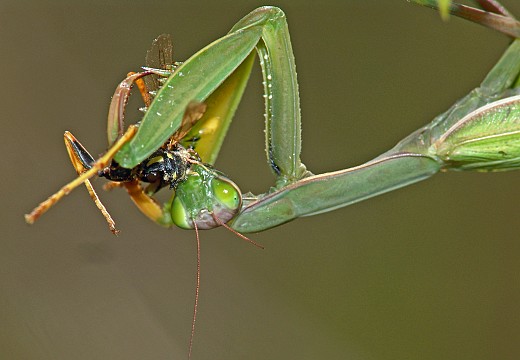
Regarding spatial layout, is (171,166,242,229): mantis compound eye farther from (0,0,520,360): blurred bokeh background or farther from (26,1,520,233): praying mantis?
(0,0,520,360): blurred bokeh background

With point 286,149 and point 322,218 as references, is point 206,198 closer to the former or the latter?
point 286,149

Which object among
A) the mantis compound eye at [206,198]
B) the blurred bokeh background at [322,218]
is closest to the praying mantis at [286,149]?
the mantis compound eye at [206,198]

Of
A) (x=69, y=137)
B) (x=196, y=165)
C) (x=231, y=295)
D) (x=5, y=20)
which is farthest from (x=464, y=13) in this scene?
(x=5, y=20)

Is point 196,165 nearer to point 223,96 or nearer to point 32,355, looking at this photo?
point 223,96

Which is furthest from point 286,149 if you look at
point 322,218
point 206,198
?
point 322,218

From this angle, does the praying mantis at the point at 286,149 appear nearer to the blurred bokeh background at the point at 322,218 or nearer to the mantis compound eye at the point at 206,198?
the mantis compound eye at the point at 206,198

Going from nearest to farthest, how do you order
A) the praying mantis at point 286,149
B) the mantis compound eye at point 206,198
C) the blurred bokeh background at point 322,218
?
the praying mantis at point 286,149 < the mantis compound eye at point 206,198 < the blurred bokeh background at point 322,218
